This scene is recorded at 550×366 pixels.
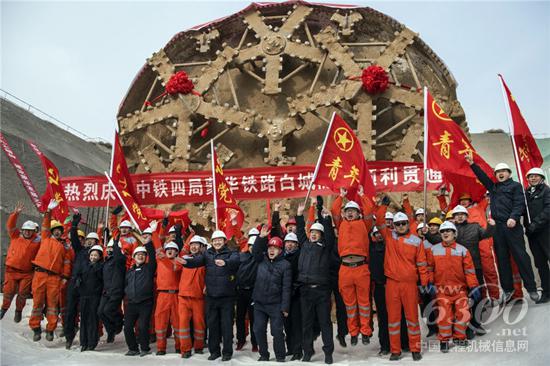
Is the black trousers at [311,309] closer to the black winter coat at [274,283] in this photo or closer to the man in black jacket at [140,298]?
the black winter coat at [274,283]

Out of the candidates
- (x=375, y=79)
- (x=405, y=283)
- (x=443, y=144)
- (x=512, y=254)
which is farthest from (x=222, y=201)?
(x=375, y=79)

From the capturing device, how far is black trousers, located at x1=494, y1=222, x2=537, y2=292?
7.38m

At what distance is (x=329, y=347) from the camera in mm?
7199

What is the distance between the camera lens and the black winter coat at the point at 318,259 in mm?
7430

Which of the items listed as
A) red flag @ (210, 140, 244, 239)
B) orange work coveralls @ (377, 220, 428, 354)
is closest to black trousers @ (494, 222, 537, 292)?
orange work coveralls @ (377, 220, 428, 354)

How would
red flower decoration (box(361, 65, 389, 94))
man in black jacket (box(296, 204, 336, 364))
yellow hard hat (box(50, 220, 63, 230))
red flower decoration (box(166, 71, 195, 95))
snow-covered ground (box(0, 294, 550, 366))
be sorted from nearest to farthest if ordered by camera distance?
snow-covered ground (box(0, 294, 550, 366))
man in black jacket (box(296, 204, 336, 364))
yellow hard hat (box(50, 220, 63, 230))
red flower decoration (box(361, 65, 389, 94))
red flower decoration (box(166, 71, 195, 95))

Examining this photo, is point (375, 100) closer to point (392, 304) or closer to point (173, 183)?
point (173, 183)

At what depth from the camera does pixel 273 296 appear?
7477 mm

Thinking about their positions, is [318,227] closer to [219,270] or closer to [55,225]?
[219,270]

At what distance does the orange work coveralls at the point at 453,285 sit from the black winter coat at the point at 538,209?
3.53 feet

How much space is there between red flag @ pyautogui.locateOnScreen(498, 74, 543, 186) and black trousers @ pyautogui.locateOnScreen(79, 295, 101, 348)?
744 cm

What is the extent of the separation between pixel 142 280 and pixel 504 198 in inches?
236

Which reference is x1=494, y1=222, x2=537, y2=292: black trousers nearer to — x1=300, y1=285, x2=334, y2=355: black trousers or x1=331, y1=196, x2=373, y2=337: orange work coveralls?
x1=331, y1=196, x2=373, y2=337: orange work coveralls

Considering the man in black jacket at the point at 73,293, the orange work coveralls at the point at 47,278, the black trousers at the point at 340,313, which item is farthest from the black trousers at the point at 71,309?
the black trousers at the point at 340,313
